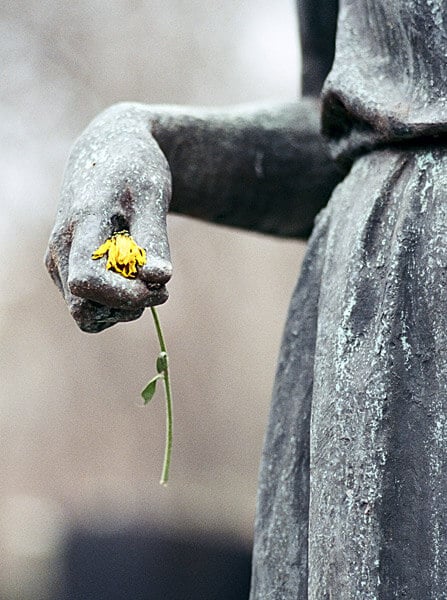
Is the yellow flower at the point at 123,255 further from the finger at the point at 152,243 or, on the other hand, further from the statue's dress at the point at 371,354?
the statue's dress at the point at 371,354

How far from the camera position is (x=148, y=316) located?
5727 millimetres

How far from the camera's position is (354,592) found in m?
1.00

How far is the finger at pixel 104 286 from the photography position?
0.96 meters

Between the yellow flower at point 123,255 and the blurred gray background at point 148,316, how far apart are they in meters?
4.80

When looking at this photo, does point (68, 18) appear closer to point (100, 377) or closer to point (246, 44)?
point (246, 44)

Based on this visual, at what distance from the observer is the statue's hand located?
97 cm

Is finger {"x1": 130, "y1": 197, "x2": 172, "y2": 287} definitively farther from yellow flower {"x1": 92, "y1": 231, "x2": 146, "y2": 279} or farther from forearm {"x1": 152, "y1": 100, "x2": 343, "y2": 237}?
forearm {"x1": 152, "y1": 100, "x2": 343, "y2": 237}

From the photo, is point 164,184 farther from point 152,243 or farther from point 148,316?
point 148,316

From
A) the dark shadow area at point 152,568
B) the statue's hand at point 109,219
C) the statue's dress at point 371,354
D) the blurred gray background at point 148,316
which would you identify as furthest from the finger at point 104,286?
the blurred gray background at point 148,316

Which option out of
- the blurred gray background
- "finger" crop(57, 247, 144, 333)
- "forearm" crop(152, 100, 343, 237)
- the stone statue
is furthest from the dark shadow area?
"finger" crop(57, 247, 144, 333)

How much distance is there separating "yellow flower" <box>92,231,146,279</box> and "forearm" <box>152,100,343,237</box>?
0.25 m

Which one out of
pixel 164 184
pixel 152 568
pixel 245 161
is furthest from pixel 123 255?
pixel 152 568

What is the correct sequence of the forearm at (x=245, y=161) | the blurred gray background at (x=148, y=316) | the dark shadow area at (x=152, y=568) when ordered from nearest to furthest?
the forearm at (x=245, y=161)
the dark shadow area at (x=152, y=568)
the blurred gray background at (x=148, y=316)

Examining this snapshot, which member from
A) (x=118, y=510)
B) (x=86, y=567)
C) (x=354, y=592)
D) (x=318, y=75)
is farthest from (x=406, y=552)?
(x=118, y=510)
